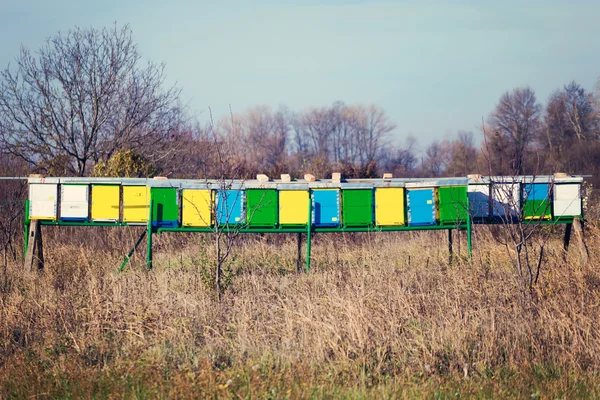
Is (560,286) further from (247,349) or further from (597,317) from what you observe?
(247,349)

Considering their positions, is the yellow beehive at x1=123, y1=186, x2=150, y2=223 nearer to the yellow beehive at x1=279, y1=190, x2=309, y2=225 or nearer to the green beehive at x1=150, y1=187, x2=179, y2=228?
the green beehive at x1=150, y1=187, x2=179, y2=228

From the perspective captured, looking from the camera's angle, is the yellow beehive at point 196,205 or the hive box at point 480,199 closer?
the yellow beehive at point 196,205

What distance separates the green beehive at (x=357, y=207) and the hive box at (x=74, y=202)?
5.41 metres

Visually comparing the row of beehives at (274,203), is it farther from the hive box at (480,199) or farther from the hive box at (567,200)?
the hive box at (480,199)

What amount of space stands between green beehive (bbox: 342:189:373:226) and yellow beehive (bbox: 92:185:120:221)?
4.76 meters

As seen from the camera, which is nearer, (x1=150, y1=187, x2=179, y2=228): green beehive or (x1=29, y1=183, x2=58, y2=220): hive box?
(x1=150, y1=187, x2=179, y2=228): green beehive

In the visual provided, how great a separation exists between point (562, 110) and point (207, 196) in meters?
67.7

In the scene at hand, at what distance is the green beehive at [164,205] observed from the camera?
13.7 meters

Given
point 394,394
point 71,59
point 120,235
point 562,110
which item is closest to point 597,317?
point 394,394

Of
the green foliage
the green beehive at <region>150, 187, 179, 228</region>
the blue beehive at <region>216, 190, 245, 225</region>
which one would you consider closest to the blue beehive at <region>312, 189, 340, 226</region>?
the blue beehive at <region>216, 190, 245, 225</region>

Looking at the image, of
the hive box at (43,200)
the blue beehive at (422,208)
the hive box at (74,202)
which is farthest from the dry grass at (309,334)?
the hive box at (43,200)

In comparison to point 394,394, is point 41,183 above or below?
above

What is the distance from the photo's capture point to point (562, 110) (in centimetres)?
7319

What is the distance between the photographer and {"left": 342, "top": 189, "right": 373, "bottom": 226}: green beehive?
A: 13.8 meters
